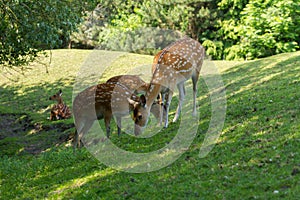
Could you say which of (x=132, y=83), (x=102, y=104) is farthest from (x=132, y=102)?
(x=132, y=83)

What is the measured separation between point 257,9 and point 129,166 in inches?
728

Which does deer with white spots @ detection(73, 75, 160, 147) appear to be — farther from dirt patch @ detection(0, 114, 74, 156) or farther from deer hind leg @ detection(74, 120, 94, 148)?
dirt patch @ detection(0, 114, 74, 156)

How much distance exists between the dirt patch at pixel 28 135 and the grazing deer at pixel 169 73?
3119 millimetres

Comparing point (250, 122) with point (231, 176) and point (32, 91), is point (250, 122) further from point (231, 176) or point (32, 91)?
point (32, 91)

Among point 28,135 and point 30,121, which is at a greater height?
point 28,135

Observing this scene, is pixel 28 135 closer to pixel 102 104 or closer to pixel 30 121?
pixel 30 121

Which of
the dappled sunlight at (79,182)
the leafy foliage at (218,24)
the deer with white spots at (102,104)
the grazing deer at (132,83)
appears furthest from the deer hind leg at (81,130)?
the leafy foliage at (218,24)

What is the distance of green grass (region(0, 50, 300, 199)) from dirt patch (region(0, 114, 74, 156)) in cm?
3

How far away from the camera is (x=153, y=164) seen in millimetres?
7148

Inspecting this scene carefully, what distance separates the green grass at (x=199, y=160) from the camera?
5.83m

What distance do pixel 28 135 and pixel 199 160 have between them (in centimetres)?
710

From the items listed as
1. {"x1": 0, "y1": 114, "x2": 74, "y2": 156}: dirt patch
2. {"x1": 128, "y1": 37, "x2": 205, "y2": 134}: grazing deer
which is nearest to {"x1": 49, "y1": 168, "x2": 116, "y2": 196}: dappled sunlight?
{"x1": 128, "y1": 37, "x2": 205, "y2": 134}: grazing deer

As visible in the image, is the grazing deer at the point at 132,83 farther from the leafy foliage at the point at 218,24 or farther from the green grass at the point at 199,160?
the leafy foliage at the point at 218,24

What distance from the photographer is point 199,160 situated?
6926 mm
